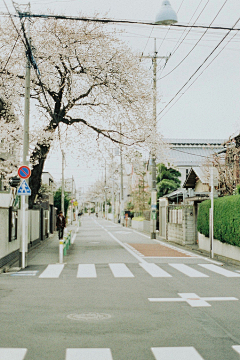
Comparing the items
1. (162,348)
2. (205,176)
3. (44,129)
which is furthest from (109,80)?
(162,348)

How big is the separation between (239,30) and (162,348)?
33.7 feet

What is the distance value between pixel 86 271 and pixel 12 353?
863cm

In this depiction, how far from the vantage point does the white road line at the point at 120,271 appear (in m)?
A: 13.2

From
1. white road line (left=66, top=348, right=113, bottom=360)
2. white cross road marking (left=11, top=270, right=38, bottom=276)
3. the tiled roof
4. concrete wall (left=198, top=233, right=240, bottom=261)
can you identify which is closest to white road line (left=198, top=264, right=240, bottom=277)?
concrete wall (left=198, top=233, right=240, bottom=261)

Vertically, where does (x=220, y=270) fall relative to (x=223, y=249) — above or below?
below

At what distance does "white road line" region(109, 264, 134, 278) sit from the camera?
13.2m

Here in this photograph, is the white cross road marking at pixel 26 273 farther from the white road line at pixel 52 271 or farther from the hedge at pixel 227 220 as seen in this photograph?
the hedge at pixel 227 220

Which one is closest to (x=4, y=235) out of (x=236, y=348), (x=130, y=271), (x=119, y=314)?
(x=130, y=271)

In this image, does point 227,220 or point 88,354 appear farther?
point 227,220

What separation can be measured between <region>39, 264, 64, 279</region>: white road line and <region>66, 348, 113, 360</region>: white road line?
24.1 ft

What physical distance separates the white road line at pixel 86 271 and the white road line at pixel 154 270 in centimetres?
170

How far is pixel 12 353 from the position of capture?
549 centimetres

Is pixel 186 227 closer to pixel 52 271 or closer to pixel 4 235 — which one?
pixel 4 235

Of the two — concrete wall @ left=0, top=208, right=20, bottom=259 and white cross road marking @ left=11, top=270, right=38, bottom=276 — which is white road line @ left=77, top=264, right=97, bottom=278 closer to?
white cross road marking @ left=11, top=270, right=38, bottom=276
